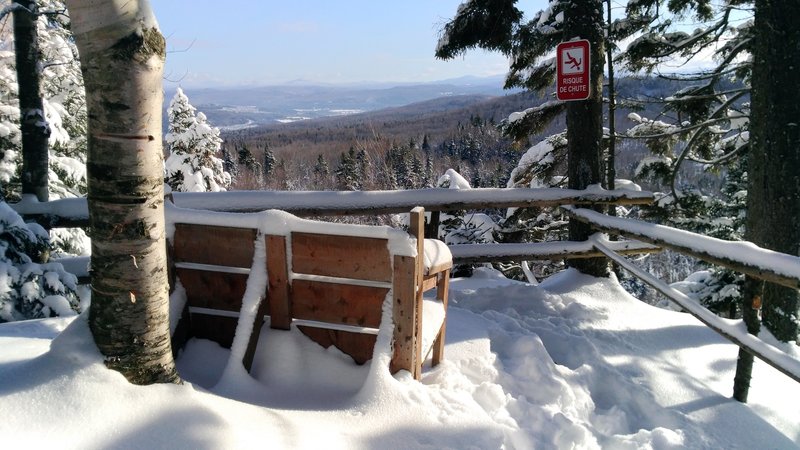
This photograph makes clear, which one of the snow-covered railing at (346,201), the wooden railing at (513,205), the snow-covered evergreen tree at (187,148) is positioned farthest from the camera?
the snow-covered evergreen tree at (187,148)

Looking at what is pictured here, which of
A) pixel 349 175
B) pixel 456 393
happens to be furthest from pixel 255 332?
pixel 349 175

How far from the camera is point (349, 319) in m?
3.12

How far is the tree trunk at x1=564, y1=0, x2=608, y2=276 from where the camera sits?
18.2 ft

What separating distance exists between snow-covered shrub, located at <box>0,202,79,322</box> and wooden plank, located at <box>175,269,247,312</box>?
4.95 feet

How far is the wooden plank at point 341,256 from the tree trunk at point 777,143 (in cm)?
401

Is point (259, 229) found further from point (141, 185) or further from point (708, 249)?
point (708, 249)

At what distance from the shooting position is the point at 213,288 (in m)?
3.29

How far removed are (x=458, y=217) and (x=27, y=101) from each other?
742 centimetres

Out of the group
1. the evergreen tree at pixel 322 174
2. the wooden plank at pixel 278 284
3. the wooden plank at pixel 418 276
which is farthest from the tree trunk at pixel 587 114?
the evergreen tree at pixel 322 174

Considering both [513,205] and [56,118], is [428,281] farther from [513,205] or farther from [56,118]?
[56,118]

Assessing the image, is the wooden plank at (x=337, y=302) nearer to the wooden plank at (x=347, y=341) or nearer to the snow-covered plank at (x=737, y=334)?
the wooden plank at (x=347, y=341)

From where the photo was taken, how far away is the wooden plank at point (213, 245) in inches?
123

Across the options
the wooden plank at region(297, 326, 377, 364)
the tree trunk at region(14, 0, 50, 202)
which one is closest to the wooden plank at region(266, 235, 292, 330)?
the wooden plank at region(297, 326, 377, 364)

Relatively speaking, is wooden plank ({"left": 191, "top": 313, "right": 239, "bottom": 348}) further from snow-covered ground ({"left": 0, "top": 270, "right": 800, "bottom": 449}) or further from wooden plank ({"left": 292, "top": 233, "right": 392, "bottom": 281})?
wooden plank ({"left": 292, "top": 233, "right": 392, "bottom": 281})
